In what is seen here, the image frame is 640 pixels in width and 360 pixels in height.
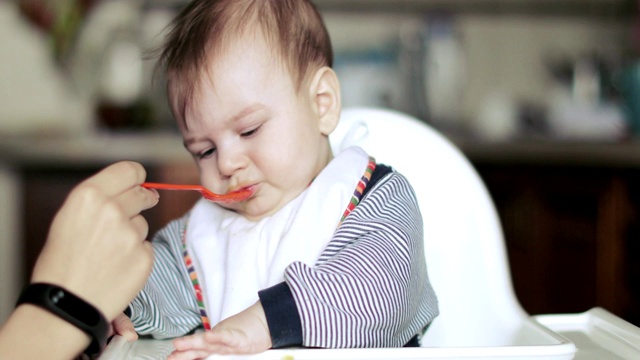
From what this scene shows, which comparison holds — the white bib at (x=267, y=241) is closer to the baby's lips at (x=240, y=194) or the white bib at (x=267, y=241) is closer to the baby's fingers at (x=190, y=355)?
the baby's lips at (x=240, y=194)

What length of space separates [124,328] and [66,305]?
230 mm

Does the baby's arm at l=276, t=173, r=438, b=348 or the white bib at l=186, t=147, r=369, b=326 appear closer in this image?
the baby's arm at l=276, t=173, r=438, b=348

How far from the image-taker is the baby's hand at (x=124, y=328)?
0.80 metres

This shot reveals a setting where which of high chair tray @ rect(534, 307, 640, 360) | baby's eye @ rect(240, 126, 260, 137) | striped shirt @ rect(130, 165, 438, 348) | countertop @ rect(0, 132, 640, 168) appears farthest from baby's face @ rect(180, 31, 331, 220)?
countertop @ rect(0, 132, 640, 168)

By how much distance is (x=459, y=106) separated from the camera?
292cm

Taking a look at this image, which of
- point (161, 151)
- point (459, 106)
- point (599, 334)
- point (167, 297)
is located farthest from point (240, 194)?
point (459, 106)

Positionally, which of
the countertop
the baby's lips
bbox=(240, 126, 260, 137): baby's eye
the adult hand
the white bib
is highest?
bbox=(240, 126, 260, 137): baby's eye

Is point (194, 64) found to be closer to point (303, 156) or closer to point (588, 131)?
point (303, 156)

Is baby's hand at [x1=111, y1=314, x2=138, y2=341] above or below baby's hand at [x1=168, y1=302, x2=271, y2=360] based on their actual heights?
below

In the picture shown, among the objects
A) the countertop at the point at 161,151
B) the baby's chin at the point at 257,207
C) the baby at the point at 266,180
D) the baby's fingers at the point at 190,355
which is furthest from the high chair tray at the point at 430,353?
the countertop at the point at 161,151

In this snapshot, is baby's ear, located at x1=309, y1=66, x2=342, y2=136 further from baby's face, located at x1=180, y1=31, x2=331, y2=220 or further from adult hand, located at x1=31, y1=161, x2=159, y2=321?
adult hand, located at x1=31, y1=161, x2=159, y2=321

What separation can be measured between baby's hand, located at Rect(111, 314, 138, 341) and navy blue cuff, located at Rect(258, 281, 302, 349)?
19 cm

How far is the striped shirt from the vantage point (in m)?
0.69

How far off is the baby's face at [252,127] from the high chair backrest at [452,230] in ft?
0.58
